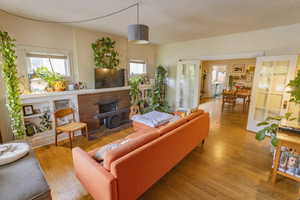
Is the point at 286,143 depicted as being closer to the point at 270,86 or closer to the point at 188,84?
the point at 270,86

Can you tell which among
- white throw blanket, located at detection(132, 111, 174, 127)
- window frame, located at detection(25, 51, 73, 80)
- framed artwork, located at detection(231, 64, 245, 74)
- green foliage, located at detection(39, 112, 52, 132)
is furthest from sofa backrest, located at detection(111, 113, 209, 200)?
framed artwork, located at detection(231, 64, 245, 74)

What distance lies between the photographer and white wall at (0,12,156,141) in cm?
271

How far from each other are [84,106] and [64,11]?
2.02 m

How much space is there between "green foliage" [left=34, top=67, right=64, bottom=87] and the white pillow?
1.57 metres

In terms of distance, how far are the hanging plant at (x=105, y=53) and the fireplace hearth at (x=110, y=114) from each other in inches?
41.5

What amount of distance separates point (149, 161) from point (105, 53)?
3344 millimetres

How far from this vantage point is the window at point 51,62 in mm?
2996

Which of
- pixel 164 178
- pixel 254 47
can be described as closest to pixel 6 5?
pixel 164 178

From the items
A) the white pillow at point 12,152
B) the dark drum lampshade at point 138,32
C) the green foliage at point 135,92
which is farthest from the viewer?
the green foliage at point 135,92

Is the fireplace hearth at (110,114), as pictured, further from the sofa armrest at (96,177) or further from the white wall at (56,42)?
the sofa armrest at (96,177)

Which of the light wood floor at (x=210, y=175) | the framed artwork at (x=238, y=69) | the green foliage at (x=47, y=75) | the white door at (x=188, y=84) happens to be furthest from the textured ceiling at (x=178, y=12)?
the framed artwork at (x=238, y=69)

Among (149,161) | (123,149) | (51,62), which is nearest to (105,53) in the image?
(51,62)

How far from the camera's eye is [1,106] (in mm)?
2680

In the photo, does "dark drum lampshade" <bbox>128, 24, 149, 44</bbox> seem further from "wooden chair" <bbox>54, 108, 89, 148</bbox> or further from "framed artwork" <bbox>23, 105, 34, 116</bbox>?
"framed artwork" <bbox>23, 105, 34, 116</bbox>
